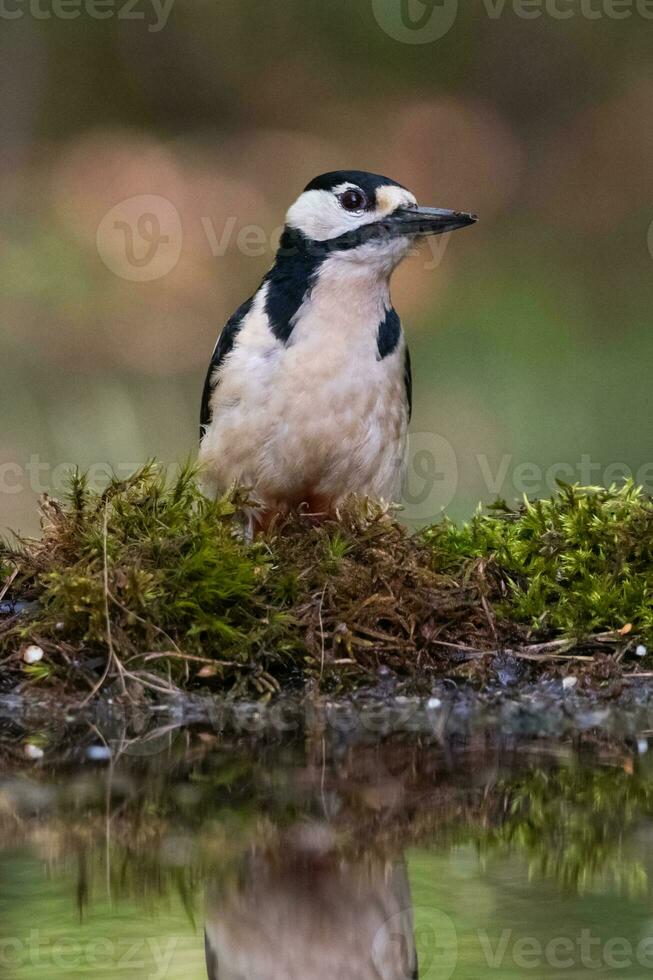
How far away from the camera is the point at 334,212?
17.4ft

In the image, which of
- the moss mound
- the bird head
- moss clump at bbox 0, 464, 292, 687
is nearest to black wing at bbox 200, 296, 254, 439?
the bird head

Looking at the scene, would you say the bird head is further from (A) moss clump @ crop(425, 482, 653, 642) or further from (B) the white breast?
(A) moss clump @ crop(425, 482, 653, 642)

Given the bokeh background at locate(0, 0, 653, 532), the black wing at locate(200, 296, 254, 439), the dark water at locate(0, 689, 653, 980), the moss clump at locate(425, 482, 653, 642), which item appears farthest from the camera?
the bokeh background at locate(0, 0, 653, 532)

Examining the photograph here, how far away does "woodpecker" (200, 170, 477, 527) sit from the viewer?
5152 millimetres

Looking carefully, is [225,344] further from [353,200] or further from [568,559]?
[568,559]

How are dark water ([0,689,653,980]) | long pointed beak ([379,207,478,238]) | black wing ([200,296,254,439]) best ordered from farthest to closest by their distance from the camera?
black wing ([200,296,254,439]) < long pointed beak ([379,207,478,238]) < dark water ([0,689,653,980])

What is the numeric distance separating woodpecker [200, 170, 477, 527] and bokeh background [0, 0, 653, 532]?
4.91 meters

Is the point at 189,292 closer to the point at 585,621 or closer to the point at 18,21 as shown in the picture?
the point at 18,21

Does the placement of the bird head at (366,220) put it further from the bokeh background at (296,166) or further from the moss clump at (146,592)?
the bokeh background at (296,166)

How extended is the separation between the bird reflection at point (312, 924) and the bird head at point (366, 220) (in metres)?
2.90

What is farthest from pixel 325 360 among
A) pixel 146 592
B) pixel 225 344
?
pixel 146 592

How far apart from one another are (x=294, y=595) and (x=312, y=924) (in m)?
1.69

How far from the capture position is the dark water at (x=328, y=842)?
2.46 meters

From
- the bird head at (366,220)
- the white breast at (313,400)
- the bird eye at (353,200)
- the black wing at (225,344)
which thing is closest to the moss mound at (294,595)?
the white breast at (313,400)
